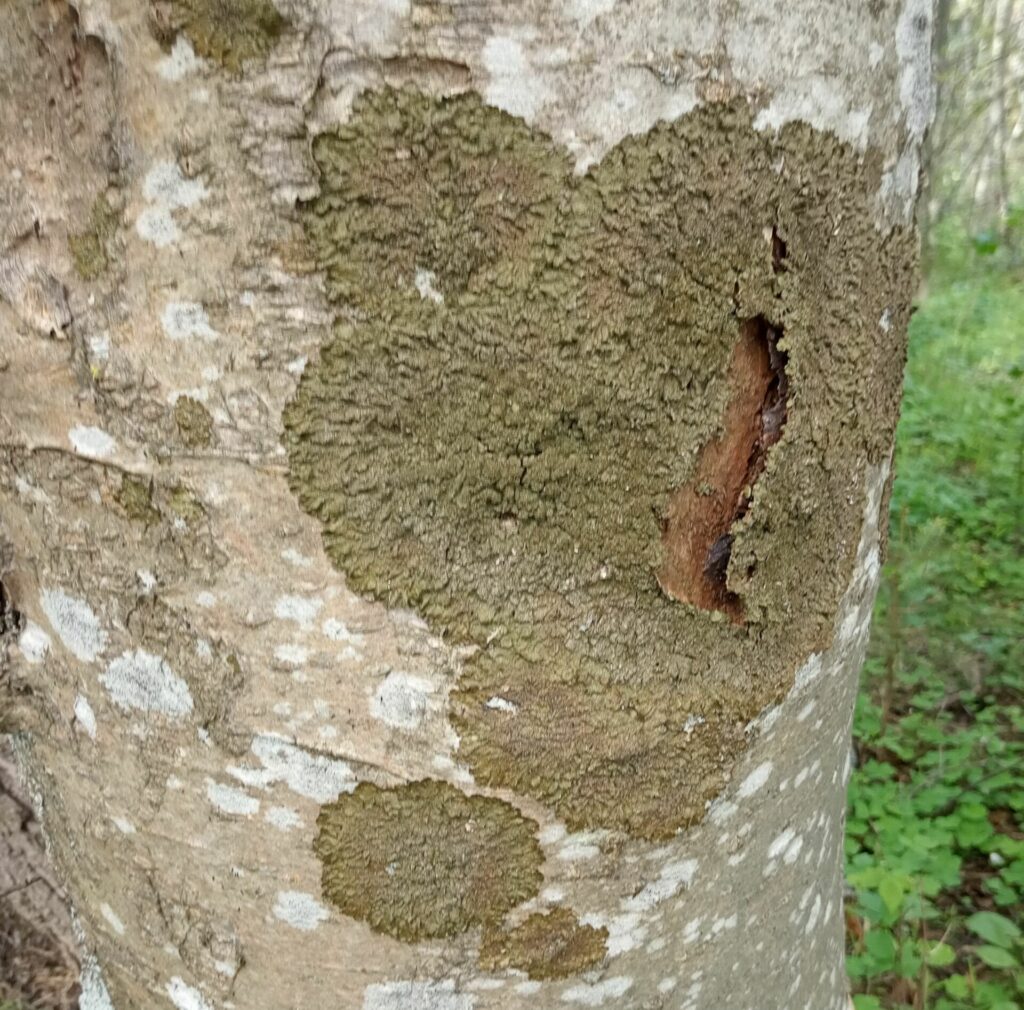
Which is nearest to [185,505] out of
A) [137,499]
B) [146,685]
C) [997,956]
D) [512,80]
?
[137,499]

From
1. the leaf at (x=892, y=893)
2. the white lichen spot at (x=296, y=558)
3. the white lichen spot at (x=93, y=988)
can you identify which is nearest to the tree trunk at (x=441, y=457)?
the white lichen spot at (x=296, y=558)

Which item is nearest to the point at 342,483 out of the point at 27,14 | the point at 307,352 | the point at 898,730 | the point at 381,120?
the point at 307,352

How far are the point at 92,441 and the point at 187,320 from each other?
136mm

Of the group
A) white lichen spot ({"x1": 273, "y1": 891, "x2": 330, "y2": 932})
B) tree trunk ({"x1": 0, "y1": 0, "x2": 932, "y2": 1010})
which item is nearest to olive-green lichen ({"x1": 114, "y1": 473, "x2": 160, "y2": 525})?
tree trunk ({"x1": 0, "y1": 0, "x2": 932, "y2": 1010})

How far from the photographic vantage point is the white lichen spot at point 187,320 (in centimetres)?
61

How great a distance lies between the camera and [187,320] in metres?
0.61

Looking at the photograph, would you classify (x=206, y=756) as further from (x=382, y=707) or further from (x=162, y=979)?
(x=162, y=979)

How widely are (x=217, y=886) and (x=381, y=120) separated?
668 mm

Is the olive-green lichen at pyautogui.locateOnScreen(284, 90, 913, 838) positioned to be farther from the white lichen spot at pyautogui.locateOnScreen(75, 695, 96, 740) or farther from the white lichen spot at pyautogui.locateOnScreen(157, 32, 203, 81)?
the white lichen spot at pyautogui.locateOnScreen(75, 695, 96, 740)

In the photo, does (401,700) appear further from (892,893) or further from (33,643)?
(892,893)

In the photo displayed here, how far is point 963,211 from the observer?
1350 centimetres

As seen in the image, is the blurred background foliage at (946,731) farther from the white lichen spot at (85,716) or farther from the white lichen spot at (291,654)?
the white lichen spot at (85,716)

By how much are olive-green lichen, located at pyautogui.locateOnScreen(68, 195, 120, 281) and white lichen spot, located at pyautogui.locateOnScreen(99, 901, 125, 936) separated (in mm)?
651

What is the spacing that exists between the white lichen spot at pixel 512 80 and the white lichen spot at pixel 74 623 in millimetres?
519
